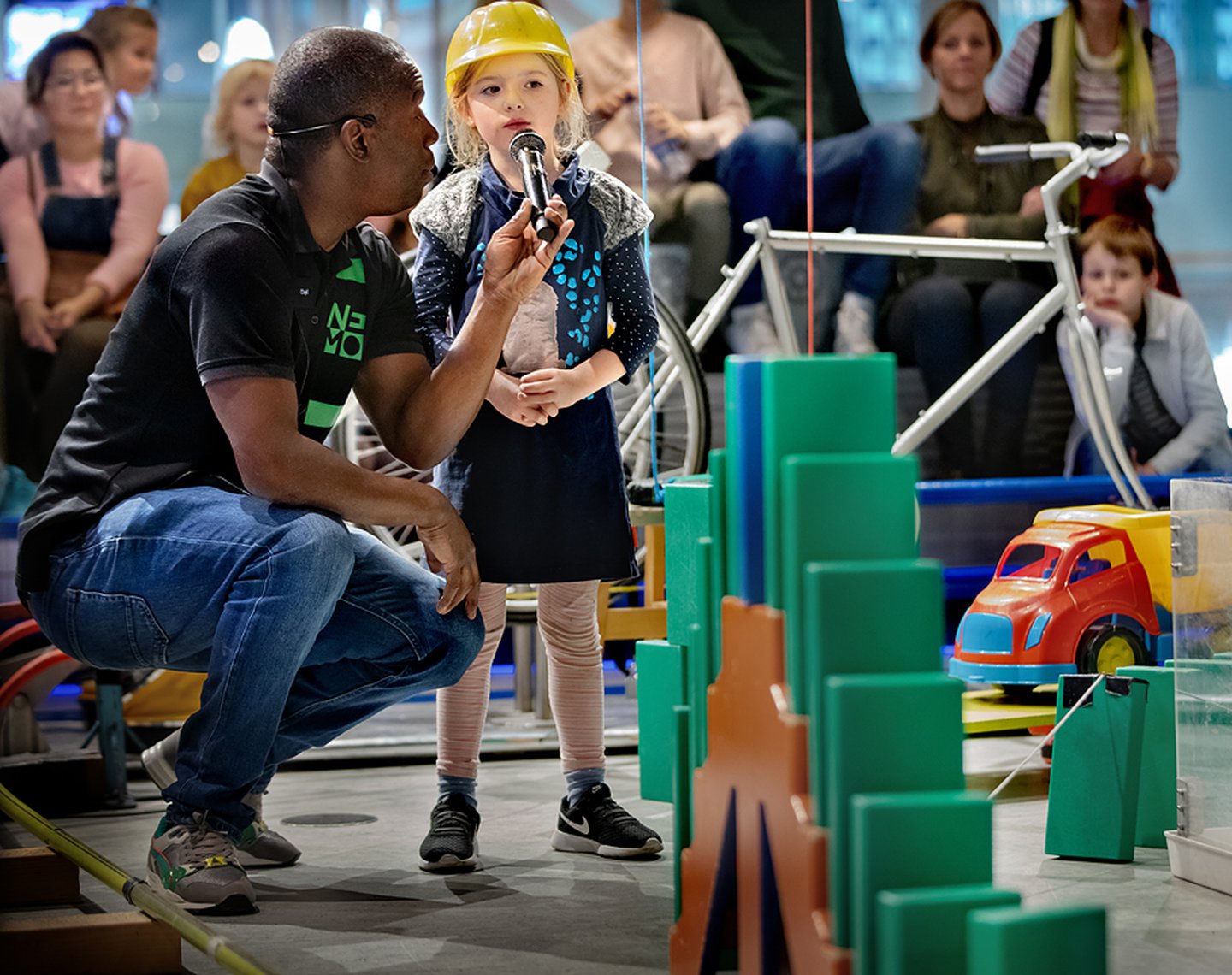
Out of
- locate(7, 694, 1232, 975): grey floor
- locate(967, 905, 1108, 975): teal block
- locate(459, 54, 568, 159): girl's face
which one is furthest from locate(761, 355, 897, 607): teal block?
locate(459, 54, 568, 159): girl's face

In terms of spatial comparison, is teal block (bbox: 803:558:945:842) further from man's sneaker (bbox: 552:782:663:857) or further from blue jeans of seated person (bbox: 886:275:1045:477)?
blue jeans of seated person (bbox: 886:275:1045:477)

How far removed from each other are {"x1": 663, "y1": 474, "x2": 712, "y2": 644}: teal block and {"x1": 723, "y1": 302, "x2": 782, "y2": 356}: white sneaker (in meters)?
1.83

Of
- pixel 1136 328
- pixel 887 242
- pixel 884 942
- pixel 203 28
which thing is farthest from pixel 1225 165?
pixel 884 942

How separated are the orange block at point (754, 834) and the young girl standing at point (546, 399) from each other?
64 cm

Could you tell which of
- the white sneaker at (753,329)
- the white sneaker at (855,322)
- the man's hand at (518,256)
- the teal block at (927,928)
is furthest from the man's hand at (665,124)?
the teal block at (927,928)

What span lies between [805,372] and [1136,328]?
9.83 ft

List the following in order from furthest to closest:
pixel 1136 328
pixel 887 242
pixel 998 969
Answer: pixel 1136 328 → pixel 887 242 → pixel 998 969

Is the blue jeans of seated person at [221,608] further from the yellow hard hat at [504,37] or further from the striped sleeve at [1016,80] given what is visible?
the striped sleeve at [1016,80]

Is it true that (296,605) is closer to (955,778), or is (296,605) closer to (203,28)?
(955,778)

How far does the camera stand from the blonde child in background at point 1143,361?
3787mm

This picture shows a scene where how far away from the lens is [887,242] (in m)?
3.22

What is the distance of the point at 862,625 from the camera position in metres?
1.03

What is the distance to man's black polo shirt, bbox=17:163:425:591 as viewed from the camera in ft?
4.95

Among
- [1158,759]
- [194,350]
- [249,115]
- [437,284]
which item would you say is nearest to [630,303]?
[437,284]
